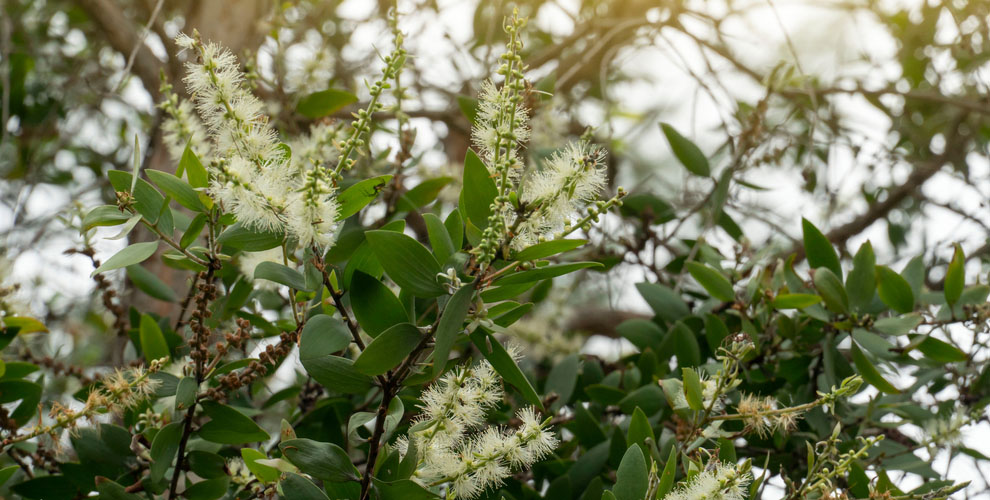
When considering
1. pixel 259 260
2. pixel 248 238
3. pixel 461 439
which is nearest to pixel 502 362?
pixel 461 439

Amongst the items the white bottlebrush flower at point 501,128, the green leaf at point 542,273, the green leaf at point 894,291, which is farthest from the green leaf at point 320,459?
the green leaf at point 894,291

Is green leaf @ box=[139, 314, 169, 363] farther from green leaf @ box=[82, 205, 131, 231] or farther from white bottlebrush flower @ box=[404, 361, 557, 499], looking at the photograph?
white bottlebrush flower @ box=[404, 361, 557, 499]

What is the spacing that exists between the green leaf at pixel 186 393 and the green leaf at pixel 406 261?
38cm

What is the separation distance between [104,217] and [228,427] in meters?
0.35

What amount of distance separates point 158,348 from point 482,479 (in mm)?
627

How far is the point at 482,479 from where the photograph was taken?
1.04 metres

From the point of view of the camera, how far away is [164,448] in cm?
113

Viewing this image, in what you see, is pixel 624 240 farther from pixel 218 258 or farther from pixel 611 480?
pixel 218 258

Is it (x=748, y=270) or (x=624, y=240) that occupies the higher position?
(x=624, y=240)

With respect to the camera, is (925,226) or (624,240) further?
(925,226)

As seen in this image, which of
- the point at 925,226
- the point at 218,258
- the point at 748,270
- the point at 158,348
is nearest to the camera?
the point at 218,258

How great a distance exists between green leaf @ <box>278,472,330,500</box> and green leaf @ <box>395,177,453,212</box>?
68cm

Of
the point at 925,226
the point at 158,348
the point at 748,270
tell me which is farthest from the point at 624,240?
the point at 925,226

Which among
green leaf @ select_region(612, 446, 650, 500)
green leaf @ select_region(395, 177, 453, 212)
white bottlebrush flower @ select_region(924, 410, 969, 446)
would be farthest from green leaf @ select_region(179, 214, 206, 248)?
white bottlebrush flower @ select_region(924, 410, 969, 446)
